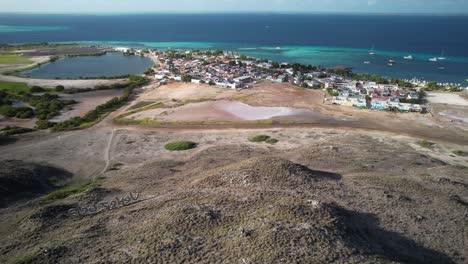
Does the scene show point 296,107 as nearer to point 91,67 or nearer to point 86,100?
point 86,100

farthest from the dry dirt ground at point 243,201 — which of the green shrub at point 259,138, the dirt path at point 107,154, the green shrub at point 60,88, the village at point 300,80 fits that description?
the green shrub at point 60,88

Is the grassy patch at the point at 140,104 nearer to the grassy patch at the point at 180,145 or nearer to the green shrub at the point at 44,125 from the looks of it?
the green shrub at the point at 44,125

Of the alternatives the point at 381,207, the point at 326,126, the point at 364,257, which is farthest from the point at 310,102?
the point at 364,257

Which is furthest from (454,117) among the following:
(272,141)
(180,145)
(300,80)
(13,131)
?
(13,131)

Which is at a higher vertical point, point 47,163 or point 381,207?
point 381,207

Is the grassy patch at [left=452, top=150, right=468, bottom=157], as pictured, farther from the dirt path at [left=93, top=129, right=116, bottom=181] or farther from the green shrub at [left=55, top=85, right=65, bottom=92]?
the green shrub at [left=55, top=85, right=65, bottom=92]

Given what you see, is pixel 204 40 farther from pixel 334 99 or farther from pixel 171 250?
pixel 171 250
